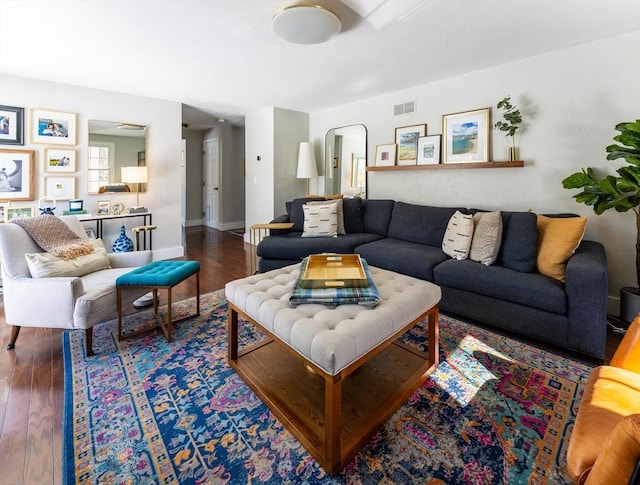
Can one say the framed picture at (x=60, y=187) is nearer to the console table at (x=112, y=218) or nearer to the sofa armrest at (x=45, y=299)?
the console table at (x=112, y=218)

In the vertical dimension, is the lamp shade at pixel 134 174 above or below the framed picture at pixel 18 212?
above

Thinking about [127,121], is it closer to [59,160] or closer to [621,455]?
[59,160]

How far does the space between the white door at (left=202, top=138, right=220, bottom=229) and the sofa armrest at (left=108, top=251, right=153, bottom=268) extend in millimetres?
4794

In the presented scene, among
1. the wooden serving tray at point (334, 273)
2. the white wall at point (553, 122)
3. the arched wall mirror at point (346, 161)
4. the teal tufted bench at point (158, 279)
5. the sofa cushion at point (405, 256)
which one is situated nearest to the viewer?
the wooden serving tray at point (334, 273)

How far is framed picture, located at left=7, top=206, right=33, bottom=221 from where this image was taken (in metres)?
3.47

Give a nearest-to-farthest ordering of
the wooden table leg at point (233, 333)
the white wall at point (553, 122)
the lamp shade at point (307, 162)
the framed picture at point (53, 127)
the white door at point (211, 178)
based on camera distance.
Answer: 1. the wooden table leg at point (233, 333)
2. the white wall at point (553, 122)
3. the framed picture at point (53, 127)
4. the lamp shade at point (307, 162)
5. the white door at point (211, 178)

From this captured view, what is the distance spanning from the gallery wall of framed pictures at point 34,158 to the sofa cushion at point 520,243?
15.9 ft

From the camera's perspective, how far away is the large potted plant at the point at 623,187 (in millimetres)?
2182

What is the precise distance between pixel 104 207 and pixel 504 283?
4.66 metres

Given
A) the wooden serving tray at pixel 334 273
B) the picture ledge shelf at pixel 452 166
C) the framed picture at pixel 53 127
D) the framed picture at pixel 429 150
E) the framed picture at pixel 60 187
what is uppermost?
the framed picture at pixel 53 127

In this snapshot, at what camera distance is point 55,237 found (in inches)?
91.6

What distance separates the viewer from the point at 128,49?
2814mm

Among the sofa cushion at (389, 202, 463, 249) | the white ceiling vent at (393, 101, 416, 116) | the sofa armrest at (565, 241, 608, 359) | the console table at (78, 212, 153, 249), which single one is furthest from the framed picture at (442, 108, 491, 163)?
the console table at (78, 212, 153, 249)

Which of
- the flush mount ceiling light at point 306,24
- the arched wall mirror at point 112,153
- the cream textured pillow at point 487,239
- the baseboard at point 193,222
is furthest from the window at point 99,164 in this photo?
the cream textured pillow at point 487,239
